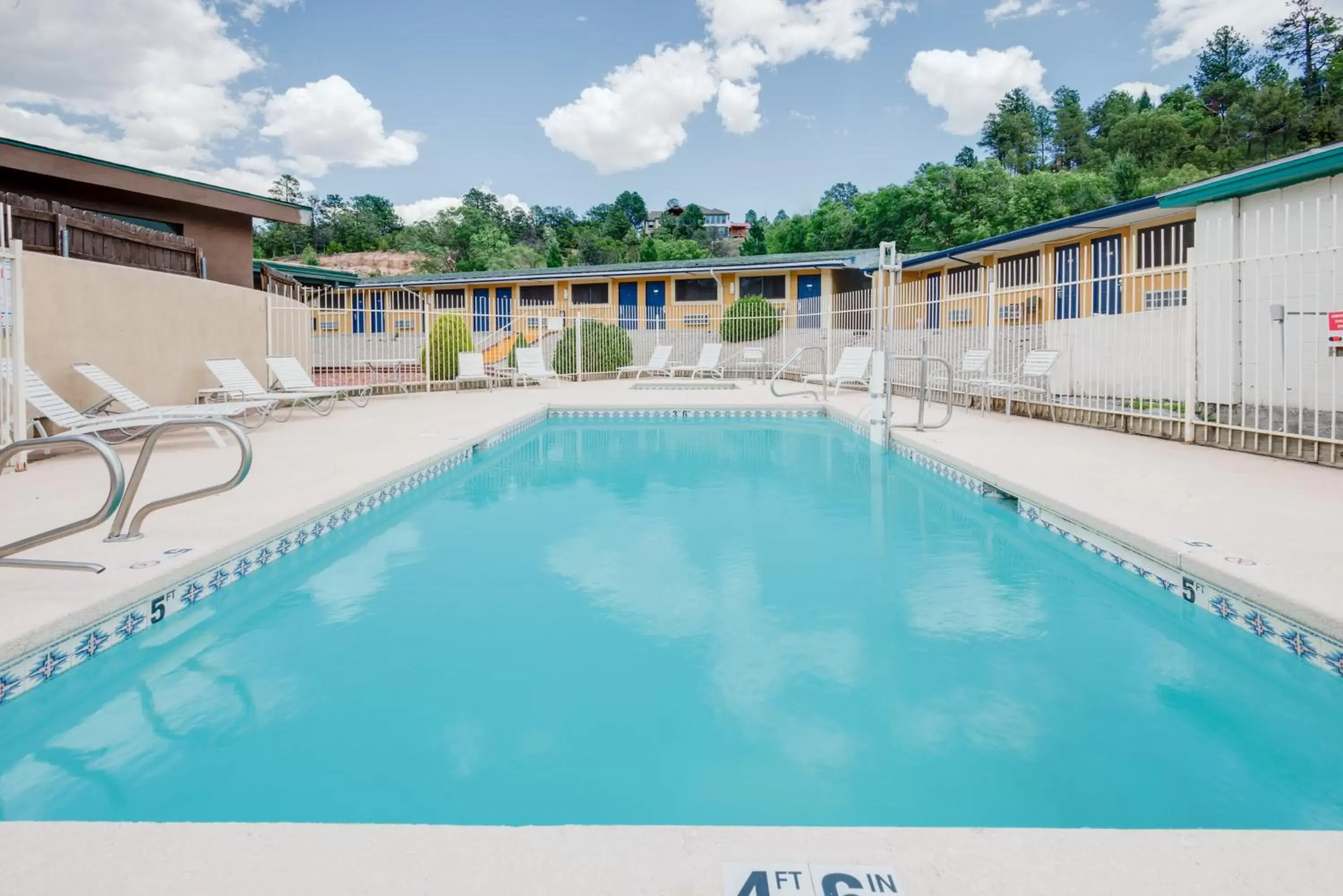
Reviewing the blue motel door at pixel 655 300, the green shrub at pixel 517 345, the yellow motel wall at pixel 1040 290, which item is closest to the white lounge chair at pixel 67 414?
the yellow motel wall at pixel 1040 290

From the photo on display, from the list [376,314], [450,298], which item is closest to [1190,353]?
[376,314]

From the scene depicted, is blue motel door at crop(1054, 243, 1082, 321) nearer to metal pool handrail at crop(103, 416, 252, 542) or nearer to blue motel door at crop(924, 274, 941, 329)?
blue motel door at crop(924, 274, 941, 329)

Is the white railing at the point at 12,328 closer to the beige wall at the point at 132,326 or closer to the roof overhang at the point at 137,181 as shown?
the beige wall at the point at 132,326

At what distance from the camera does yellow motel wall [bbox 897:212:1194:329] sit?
478 inches

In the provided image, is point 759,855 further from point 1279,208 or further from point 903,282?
point 903,282

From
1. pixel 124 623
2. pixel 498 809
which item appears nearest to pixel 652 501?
pixel 124 623

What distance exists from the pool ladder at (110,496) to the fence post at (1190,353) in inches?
286

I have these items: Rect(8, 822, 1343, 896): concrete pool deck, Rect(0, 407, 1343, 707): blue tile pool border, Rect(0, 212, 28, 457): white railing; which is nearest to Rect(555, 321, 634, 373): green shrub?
Rect(0, 407, 1343, 707): blue tile pool border

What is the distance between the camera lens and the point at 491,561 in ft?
15.6

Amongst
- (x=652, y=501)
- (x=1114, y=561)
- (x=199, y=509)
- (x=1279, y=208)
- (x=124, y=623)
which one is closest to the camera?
(x=124, y=623)

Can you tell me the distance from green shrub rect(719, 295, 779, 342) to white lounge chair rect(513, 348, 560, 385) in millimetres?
6776

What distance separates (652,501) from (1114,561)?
10.7 ft

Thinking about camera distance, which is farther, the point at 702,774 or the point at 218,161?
the point at 218,161

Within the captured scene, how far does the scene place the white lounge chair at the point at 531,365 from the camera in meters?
15.8
